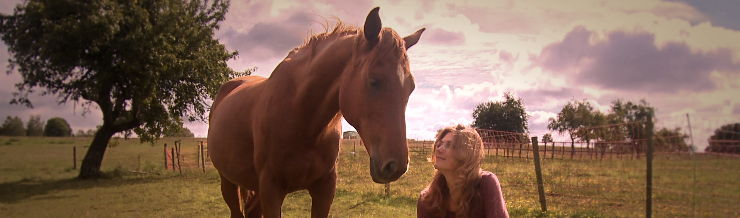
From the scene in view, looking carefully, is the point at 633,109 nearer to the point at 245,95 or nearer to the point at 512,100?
the point at 512,100

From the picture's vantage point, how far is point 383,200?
9.15 m

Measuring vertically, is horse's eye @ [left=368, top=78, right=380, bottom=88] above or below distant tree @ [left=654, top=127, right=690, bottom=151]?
above

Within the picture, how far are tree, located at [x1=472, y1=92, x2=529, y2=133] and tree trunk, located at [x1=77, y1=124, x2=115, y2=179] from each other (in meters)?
17.1

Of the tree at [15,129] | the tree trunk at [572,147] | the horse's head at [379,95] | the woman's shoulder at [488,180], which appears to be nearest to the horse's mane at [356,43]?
the horse's head at [379,95]

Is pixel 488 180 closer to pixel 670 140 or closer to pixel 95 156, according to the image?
pixel 670 140

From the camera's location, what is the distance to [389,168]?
1.97 meters

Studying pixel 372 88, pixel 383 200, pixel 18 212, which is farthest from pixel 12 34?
pixel 372 88

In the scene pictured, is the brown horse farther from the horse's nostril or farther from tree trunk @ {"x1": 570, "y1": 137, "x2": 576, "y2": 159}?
tree trunk @ {"x1": 570, "y1": 137, "x2": 576, "y2": 159}

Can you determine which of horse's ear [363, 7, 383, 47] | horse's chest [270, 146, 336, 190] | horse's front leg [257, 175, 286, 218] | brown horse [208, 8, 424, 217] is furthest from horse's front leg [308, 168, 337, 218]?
horse's ear [363, 7, 383, 47]

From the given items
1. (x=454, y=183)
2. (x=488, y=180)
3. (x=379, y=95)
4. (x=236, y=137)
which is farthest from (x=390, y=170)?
(x=236, y=137)

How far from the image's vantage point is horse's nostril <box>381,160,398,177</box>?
1954 millimetres

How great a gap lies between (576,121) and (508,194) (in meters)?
2.38

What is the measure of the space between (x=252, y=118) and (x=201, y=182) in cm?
1272

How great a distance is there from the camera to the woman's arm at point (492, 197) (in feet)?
6.96
